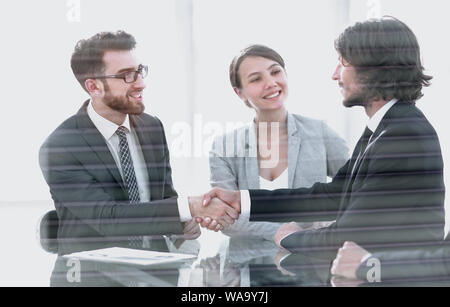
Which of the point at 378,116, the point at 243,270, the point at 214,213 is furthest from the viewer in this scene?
the point at 214,213

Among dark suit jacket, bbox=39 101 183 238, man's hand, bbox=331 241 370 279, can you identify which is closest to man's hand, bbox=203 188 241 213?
dark suit jacket, bbox=39 101 183 238

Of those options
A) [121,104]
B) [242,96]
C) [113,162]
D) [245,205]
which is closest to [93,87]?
[121,104]

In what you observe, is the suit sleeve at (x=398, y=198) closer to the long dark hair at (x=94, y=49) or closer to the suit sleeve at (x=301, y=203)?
the suit sleeve at (x=301, y=203)

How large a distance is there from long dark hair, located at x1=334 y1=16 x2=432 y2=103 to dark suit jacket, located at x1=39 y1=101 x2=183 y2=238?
0.48 m

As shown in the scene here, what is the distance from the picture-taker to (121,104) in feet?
4.84

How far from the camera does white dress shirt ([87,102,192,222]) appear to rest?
1421mm

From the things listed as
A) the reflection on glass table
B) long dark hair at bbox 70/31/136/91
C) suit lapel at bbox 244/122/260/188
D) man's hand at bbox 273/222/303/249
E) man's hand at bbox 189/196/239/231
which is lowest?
the reflection on glass table

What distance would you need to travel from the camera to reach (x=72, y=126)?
1379mm

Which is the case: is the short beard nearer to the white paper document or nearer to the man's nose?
the white paper document

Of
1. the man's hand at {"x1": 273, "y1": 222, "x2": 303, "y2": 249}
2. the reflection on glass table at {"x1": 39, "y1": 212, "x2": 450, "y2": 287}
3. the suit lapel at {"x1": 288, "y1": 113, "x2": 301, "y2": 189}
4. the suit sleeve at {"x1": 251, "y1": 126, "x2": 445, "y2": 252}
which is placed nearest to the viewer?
the reflection on glass table at {"x1": 39, "y1": 212, "x2": 450, "y2": 287}

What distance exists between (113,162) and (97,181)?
0.06 m

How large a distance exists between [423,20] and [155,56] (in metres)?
0.62

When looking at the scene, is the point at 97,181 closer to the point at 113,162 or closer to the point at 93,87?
the point at 113,162

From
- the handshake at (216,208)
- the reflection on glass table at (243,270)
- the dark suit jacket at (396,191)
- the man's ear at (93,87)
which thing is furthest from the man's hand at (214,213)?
the man's ear at (93,87)
